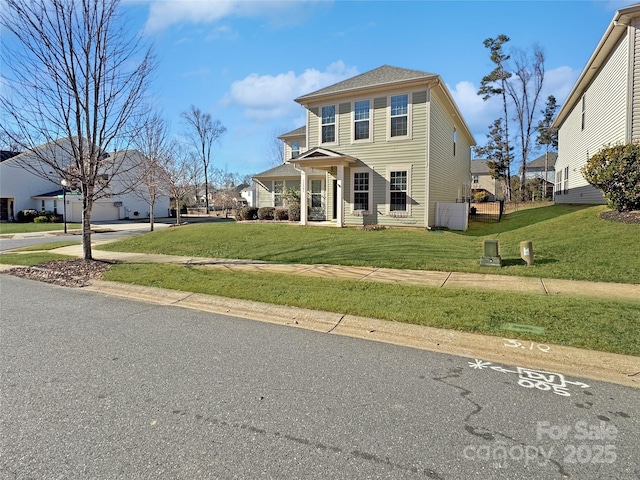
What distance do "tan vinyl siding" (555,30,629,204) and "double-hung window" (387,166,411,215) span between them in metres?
7.51

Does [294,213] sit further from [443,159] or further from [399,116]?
[443,159]

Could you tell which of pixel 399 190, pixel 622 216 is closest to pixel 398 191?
pixel 399 190

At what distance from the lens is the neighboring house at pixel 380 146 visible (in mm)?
16391

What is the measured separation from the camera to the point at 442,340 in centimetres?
469

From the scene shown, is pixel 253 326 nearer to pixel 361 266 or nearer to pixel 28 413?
pixel 28 413

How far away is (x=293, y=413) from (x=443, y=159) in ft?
59.9

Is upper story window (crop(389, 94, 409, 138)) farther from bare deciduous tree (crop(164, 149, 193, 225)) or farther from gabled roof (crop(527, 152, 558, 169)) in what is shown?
gabled roof (crop(527, 152, 558, 169))

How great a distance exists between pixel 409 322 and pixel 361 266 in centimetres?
445

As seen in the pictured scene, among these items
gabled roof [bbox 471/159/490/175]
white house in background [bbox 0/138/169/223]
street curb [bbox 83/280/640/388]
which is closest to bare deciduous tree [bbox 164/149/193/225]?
white house in background [bbox 0/138/169/223]

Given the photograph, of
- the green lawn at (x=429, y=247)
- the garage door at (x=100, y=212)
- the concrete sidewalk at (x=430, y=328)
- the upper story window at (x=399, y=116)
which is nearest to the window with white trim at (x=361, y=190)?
the green lawn at (x=429, y=247)

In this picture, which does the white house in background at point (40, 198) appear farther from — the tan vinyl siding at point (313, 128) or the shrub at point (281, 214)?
the tan vinyl siding at point (313, 128)

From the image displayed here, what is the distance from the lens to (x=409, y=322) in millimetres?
5211

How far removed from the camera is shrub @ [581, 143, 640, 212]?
11422mm

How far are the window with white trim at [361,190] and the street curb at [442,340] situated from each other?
461 inches
